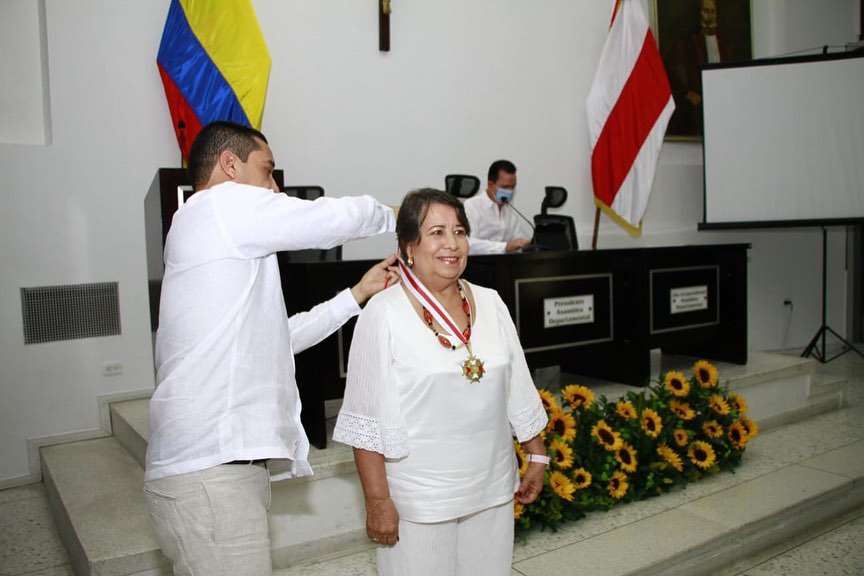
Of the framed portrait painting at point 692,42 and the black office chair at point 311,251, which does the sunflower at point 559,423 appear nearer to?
the black office chair at point 311,251

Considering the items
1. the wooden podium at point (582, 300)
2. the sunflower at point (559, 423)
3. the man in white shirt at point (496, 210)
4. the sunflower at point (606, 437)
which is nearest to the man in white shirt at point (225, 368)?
the wooden podium at point (582, 300)

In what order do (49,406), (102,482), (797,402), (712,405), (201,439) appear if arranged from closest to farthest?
(201,439), (102,482), (712,405), (49,406), (797,402)

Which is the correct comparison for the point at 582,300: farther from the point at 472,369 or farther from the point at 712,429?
the point at 472,369

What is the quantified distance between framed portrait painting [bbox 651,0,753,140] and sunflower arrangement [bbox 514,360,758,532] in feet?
12.5

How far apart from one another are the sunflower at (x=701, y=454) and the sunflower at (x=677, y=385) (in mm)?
246

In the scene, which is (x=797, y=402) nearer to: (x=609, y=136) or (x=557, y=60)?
(x=609, y=136)

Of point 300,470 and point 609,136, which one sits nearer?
point 300,470

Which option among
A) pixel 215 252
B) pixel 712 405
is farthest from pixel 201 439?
pixel 712 405

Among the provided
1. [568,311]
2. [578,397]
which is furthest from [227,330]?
Result: [568,311]

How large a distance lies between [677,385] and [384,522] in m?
2.40

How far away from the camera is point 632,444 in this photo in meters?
3.31

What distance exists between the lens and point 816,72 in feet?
20.0

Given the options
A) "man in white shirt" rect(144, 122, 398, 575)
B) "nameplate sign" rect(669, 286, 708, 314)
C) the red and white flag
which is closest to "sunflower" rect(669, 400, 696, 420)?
"nameplate sign" rect(669, 286, 708, 314)

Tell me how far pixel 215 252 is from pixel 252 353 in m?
0.23
